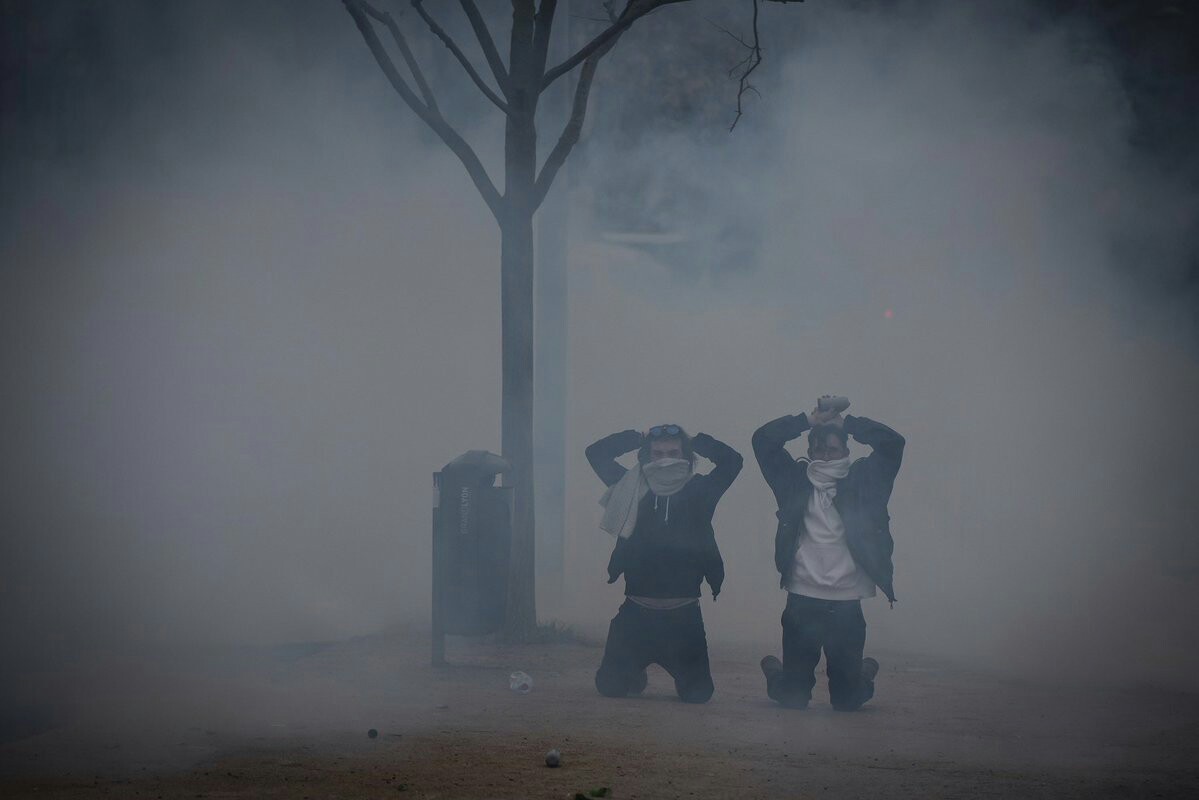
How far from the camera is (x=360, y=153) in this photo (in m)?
12.9

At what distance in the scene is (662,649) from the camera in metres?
7.72

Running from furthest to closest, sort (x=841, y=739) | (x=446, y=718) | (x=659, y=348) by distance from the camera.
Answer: (x=659, y=348) < (x=446, y=718) < (x=841, y=739)

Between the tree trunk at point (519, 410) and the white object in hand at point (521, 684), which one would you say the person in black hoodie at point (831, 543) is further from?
the tree trunk at point (519, 410)

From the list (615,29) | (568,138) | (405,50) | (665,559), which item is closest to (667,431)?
(665,559)

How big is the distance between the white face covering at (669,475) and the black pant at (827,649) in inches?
36.9

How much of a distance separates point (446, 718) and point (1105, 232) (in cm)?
889

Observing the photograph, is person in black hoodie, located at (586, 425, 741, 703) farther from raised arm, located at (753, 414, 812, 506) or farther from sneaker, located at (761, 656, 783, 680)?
sneaker, located at (761, 656, 783, 680)

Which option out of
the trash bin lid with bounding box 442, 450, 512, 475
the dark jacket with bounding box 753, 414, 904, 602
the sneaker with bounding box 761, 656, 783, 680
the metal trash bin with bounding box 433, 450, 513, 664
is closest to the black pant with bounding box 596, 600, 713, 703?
Answer: the sneaker with bounding box 761, 656, 783, 680

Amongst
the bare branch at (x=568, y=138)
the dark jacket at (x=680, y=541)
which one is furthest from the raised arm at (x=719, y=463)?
the bare branch at (x=568, y=138)

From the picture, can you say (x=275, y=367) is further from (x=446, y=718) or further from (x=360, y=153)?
(x=446, y=718)

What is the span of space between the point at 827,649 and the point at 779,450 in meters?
1.17

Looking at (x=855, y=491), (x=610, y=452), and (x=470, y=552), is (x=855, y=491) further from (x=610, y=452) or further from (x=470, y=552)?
(x=470, y=552)

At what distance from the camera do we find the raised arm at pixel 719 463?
25.8 feet

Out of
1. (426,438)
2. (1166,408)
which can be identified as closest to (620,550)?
(426,438)
